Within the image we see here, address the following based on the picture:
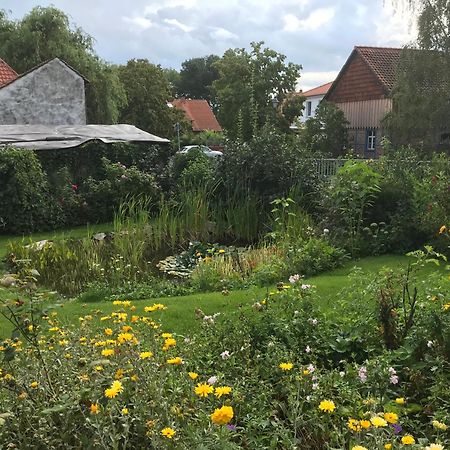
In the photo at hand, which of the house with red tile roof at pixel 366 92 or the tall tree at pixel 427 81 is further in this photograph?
the house with red tile roof at pixel 366 92

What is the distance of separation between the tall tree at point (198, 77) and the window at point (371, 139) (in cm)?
4508

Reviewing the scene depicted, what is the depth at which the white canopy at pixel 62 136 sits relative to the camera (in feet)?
49.7

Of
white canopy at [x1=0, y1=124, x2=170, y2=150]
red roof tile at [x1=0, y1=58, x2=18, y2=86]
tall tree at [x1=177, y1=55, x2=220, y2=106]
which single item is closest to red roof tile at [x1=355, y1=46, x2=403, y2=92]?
red roof tile at [x1=0, y1=58, x2=18, y2=86]

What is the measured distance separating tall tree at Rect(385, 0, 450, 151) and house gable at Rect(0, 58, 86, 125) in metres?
13.4

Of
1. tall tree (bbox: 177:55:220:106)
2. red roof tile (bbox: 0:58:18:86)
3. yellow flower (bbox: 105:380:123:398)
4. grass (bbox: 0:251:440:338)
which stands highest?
tall tree (bbox: 177:55:220:106)

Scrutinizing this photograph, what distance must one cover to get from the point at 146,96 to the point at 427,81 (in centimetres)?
2388

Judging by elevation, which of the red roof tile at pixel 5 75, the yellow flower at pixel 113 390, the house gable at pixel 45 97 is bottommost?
the yellow flower at pixel 113 390

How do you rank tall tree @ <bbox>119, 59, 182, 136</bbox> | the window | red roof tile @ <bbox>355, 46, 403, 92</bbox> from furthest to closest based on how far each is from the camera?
tall tree @ <bbox>119, 59, 182, 136</bbox> < red roof tile @ <bbox>355, 46, 403, 92</bbox> < the window

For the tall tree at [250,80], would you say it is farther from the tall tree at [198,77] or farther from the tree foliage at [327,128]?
the tall tree at [198,77]

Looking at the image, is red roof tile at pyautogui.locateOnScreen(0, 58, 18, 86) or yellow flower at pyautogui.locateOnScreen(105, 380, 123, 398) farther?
red roof tile at pyautogui.locateOnScreen(0, 58, 18, 86)

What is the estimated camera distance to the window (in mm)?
35594

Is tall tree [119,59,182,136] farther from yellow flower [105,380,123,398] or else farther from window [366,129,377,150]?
yellow flower [105,380,123,398]

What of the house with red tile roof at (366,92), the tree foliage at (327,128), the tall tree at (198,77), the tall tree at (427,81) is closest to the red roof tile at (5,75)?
the tree foliage at (327,128)

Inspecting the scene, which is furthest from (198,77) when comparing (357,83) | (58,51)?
(58,51)
